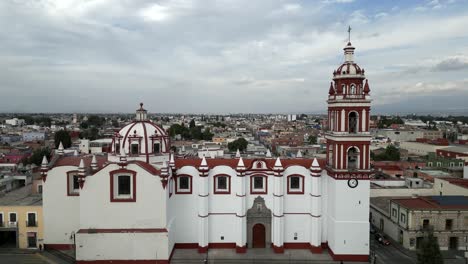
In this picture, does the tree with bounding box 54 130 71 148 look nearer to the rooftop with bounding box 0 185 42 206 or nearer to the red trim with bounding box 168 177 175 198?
the rooftop with bounding box 0 185 42 206

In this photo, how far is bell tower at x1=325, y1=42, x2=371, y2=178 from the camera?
97.6ft

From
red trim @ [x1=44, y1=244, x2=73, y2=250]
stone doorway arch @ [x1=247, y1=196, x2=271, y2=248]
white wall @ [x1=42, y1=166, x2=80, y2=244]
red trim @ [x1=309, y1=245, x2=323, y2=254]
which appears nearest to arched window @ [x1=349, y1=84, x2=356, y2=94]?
stone doorway arch @ [x1=247, y1=196, x2=271, y2=248]

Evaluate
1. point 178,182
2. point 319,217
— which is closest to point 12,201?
point 178,182

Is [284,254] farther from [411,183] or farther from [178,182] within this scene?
[411,183]

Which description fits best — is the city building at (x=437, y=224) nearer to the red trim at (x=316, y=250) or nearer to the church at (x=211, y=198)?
the church at (x=211, y=198)

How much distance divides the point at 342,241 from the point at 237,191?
9.27 metres

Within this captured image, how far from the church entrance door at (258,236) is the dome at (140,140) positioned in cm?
1044

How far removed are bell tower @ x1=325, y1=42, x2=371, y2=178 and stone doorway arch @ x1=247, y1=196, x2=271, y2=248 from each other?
659 centimetres

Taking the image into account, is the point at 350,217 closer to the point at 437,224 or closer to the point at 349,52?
the point at 437,224

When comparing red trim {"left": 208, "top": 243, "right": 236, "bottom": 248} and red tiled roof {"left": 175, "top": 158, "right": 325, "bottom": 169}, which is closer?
red tiled roof {"left": 175, "top": 158, "right": 325, "bottom": 169}

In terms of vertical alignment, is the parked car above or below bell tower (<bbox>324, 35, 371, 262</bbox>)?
below

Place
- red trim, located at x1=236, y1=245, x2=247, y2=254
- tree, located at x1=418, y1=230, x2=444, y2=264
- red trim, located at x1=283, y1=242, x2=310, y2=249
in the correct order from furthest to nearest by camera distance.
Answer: red trim, located at x1=283, y1=242, x2=310, y2=249, red trim, located at x1=236, y1=245, x2=247, y2=254, tree, located at x1=418, y1=230, x2=444, y2=264

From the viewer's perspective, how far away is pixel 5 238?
34.4 m

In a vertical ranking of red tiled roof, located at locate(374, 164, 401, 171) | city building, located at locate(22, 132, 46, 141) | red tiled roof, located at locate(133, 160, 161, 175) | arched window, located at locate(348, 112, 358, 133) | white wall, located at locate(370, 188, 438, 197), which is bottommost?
white wall, located at locate(370, 188, 438, 197)
